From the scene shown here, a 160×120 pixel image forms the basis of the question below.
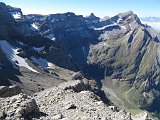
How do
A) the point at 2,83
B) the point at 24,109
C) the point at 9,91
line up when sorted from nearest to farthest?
the point at 24,109 < the point at 9,91 < the point at 2,83

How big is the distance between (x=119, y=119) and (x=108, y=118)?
43.1 inches

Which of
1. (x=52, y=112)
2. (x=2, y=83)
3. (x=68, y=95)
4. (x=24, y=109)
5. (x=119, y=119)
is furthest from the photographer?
(x=2, y=83)

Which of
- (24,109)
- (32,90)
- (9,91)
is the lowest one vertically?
(32,90)

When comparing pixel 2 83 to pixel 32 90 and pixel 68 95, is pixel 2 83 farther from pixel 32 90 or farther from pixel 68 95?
pixel 68 95

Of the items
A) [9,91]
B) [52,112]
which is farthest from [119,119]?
[9,91]

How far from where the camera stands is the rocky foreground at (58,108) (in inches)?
1330

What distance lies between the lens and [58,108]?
41.4m

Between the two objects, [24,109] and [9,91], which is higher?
[24,109]

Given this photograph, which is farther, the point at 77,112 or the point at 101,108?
the point at 101,108

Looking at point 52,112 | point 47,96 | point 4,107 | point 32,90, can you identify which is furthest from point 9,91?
point 32,90

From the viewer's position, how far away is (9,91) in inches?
2105

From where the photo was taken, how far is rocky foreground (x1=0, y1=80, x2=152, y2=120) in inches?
1330

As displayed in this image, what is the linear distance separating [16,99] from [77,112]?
646 centimetres

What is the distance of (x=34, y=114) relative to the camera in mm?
35875
